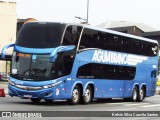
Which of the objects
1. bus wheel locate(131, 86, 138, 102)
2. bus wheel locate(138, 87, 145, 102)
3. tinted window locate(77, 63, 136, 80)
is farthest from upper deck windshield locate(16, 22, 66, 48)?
bus wheel locate(138, 87, 145, 102)

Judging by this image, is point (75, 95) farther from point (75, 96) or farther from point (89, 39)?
point (89, 39)

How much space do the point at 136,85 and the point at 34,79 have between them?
32.1 feet

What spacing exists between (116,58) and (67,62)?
4.78 m

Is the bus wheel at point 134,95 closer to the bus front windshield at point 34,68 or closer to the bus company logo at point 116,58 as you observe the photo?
the bus company logo at point 116,58

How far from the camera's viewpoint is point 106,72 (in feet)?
80.2

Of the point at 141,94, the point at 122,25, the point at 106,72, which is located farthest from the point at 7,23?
the point at 106,72

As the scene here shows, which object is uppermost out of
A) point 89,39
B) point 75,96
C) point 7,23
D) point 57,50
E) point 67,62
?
point 7,23

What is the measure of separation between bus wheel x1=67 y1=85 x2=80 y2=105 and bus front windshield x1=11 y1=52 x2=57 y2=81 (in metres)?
1.76

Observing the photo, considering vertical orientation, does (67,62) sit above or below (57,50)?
below

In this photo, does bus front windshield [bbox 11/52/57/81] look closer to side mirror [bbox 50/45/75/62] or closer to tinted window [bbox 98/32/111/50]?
side mirror [bbox 50/45/75/62]

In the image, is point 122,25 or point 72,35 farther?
point 122,25

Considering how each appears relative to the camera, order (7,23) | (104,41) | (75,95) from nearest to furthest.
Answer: (75,95) → (104,41) → (7,23)

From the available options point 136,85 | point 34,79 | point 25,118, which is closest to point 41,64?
point 34,79

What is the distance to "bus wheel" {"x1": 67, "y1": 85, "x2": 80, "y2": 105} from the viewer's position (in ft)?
71.4
